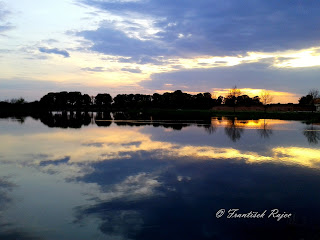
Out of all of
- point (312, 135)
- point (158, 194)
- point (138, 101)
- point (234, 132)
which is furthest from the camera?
point (138, 101)

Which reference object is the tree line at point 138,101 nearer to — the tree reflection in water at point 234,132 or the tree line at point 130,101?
the tree line at point 130,101

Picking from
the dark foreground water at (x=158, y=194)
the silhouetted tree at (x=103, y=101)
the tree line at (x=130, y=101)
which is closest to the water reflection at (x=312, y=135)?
the dark foreground water at (x=158, y=194)

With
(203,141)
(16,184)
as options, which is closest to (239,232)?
(16,184)

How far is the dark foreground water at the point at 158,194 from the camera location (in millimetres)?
9078

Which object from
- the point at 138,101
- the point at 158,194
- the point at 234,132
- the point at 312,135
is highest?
the point at 138,101

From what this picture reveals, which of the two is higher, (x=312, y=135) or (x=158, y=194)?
(x=312, y=135)

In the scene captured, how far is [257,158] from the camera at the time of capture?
20.2 meters

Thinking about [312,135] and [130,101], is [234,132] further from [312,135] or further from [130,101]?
[130,101]

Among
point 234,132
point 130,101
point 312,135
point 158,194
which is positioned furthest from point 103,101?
point 158,194

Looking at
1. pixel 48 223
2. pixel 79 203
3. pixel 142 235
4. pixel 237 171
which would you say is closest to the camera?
pixel 142 235

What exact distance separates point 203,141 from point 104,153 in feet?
39.1

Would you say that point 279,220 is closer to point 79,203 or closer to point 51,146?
point 79,203

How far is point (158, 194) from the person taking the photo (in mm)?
12391

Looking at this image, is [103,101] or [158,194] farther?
[103,101]
